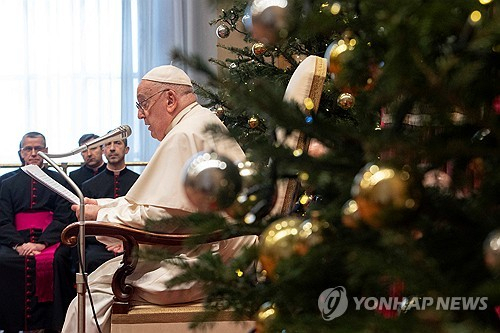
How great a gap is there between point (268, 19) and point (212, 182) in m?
0.21

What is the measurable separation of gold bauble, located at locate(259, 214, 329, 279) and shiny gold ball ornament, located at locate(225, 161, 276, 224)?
77 millimetres

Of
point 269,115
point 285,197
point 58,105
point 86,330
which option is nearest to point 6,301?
point 58,105

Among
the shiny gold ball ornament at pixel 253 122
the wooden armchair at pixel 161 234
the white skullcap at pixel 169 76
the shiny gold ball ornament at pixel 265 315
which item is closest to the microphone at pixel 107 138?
the white skullcap at pixel 169 76

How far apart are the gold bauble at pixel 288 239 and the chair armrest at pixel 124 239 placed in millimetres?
1700

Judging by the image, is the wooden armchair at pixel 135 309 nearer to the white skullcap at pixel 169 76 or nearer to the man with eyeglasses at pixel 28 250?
the white skullcap at pixel 169 76

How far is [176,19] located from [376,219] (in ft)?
25.4

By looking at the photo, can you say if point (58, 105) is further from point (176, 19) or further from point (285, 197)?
point (285, 197)

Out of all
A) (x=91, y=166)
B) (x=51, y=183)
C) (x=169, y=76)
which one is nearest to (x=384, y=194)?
(x=51, y=183)

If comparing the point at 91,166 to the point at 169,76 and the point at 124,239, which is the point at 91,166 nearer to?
the point at 169,76

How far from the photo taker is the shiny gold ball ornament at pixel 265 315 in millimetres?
978

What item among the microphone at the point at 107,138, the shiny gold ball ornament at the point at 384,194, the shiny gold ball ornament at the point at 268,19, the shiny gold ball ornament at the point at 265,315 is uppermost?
the shiny gold ball ornament at the point at 268,19

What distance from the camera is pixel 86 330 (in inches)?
122

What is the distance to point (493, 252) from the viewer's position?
0.80 meters

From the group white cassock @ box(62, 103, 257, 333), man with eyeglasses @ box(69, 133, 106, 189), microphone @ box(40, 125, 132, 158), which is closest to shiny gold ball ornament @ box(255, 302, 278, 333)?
white cassock @ box(62, 103, 257, 333)
